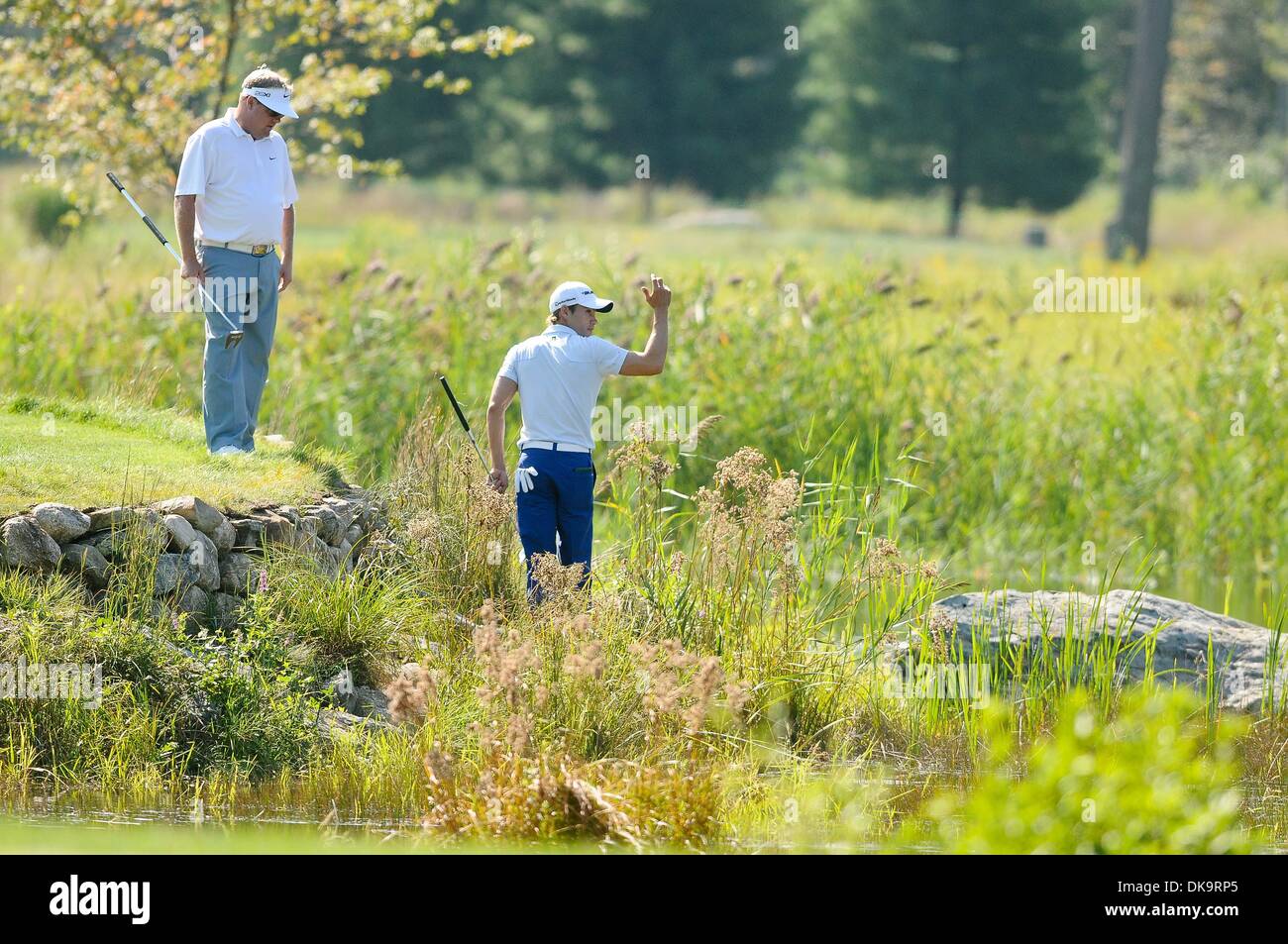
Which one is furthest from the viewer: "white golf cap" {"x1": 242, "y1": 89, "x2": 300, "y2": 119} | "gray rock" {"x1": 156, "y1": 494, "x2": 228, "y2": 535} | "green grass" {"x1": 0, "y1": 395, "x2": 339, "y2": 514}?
"white golf cap" {"x1": 242, "y1": 89, "x2": 300, "y2": 119}

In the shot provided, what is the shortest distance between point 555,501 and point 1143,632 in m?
3.15

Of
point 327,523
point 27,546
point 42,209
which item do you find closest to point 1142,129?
point 42,209

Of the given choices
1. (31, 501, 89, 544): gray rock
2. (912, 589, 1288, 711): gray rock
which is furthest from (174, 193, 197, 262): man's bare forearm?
(912, 589, 1288, 711): gray rock

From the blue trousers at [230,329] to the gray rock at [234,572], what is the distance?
1228 mm

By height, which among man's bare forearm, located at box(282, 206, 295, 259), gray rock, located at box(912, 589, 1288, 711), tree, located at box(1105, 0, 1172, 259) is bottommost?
gray rock, located at box(912, 589, 1288, 711)

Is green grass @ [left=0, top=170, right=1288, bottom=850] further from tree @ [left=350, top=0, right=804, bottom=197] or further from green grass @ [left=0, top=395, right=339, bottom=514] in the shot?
tree @ [left=350, top=0, right=804, bottom=197]

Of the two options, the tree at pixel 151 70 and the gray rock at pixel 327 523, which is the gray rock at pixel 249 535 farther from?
the tree at pixel 151 70

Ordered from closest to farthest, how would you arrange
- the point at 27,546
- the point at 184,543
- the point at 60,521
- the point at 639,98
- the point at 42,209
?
the point at 27,546
the point at 60,521
the point at 184,543
the point at 42,209
the point at 639,98

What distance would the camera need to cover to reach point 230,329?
9.11 m

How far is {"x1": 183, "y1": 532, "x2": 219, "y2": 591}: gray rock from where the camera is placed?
7.68m

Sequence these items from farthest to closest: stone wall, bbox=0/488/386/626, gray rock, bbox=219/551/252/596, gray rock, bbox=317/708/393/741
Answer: gray rock, bbox=219/551/252/596 → stone wall, bbox=0/488/386/626 → gray rock, bbox=317/708/393/741

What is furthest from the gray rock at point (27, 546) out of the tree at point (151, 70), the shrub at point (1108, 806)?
the tree at point (151, 70)

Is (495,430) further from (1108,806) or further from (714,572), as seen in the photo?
(1108,806)

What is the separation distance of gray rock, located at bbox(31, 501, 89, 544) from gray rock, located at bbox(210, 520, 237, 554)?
60cm
